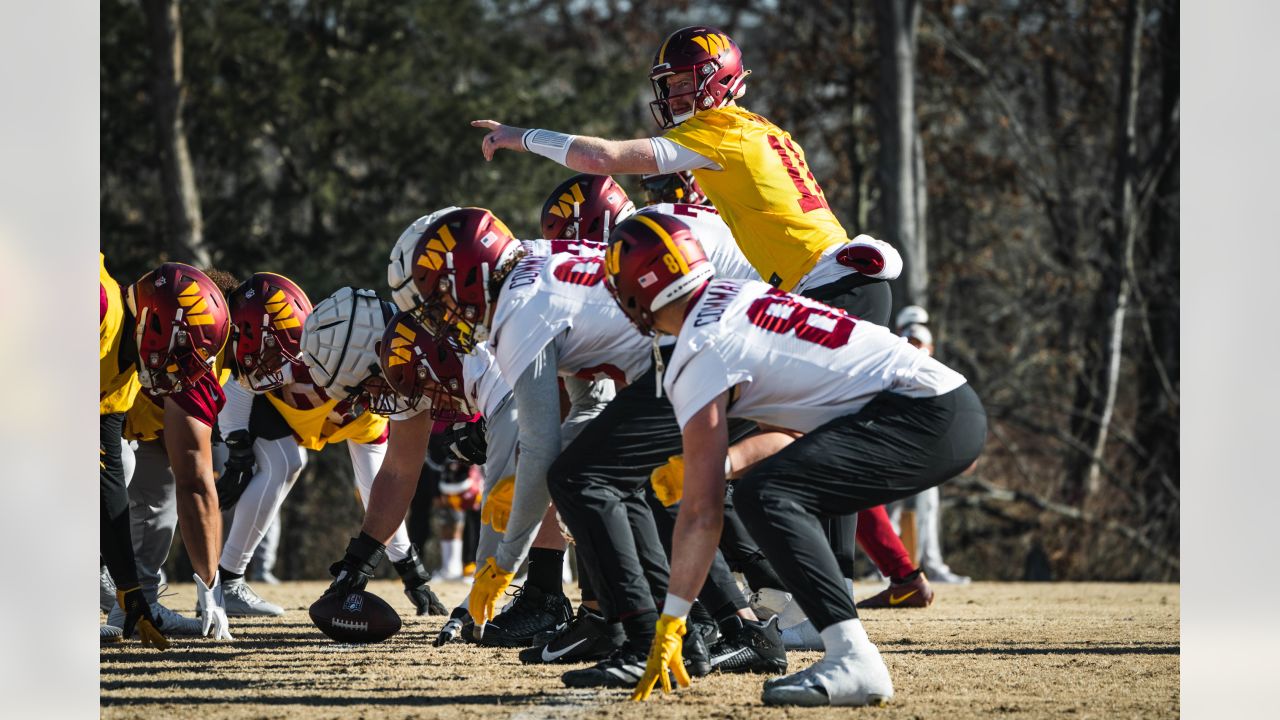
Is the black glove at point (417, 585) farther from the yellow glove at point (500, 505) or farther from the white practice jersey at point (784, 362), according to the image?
the white practice jersey at point (784, 362)

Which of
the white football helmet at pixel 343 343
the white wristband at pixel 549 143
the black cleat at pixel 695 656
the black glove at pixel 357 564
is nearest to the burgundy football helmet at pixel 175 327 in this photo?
the white football helmet at pixel 343 343

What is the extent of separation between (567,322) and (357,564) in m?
1.93

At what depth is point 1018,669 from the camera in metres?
5.58

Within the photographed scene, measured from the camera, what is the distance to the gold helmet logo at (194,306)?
6.13 meters

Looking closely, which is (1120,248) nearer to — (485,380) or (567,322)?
(485,380)

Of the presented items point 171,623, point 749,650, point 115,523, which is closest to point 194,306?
point 115,523

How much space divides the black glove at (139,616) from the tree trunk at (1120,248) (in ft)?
48.0

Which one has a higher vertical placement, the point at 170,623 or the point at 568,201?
the point at 568,201

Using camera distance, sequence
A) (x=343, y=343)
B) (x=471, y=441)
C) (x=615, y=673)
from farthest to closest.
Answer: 1. (x=471, y=441)
2. (x=343, y=343)
3. (x=615, y=673)

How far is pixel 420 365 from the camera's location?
243 inches
